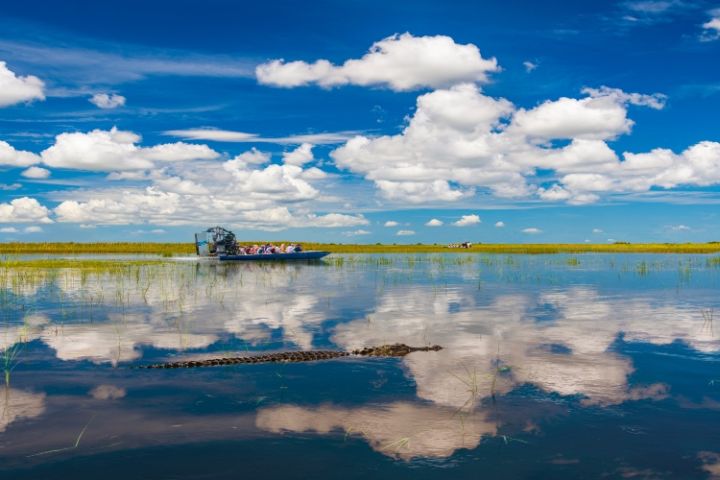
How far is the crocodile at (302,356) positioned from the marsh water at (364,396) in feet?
1.24

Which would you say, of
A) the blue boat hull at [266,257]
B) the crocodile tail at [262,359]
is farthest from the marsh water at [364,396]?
the blue boat hull at [266,257]

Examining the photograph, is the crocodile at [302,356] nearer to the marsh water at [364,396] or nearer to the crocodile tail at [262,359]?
the crocodile tail at [262,359]

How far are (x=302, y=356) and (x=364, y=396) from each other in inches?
127

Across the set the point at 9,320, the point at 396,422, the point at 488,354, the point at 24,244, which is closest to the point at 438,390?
the point at 396,422

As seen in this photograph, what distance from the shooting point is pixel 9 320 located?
19.8 m

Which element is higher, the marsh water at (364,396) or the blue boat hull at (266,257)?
the blue boat hull at (266,257)

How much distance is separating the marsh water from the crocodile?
0.38 meters

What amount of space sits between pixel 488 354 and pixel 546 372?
204 cm

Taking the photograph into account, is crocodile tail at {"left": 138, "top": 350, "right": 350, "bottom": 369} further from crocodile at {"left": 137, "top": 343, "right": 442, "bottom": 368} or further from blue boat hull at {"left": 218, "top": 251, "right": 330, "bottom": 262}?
blue boat hull at {"left": 218, "top": 251, "right": 330, "bottom": 262}

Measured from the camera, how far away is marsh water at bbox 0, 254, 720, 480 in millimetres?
7531

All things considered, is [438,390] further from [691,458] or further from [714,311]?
[714,311]

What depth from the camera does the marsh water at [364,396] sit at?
24.7ft

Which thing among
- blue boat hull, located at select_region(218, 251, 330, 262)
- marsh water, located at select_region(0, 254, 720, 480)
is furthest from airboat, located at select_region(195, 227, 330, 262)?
marsh water, located at select_region(0, 254, 720, 480)

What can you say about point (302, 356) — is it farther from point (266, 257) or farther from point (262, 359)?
point (266, 257)
